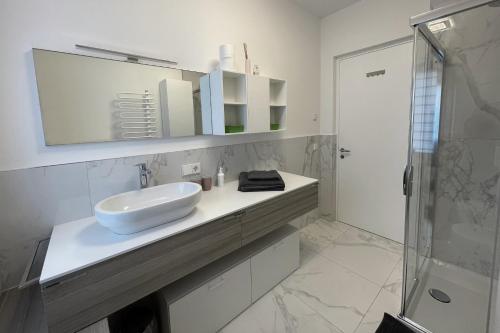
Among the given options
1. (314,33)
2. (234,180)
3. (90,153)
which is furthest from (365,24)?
(90,153)

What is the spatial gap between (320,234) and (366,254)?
1.79 ft

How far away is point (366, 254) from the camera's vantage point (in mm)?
2391

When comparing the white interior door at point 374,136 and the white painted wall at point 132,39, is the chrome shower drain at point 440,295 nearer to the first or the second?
the white interior door at point 374,136

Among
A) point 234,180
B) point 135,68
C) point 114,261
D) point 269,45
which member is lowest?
point 114,261

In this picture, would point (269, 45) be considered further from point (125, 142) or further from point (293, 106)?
point (125, 142)

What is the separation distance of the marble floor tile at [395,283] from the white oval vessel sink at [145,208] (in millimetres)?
1739

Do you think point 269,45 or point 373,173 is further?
point 373,173

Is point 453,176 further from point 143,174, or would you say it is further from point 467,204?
point 143,174

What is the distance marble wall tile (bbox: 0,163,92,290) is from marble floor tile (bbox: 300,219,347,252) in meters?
2.15

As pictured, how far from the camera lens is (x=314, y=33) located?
9.21ft

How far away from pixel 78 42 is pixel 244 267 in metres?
1.76

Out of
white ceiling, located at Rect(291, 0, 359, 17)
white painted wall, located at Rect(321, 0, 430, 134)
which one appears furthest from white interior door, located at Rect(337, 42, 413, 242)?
white ceiling, located at Rect(291, 0, 359, 17)

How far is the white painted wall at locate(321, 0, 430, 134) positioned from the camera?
222cm

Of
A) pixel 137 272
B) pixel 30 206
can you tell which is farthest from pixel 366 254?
pixel 30 206
